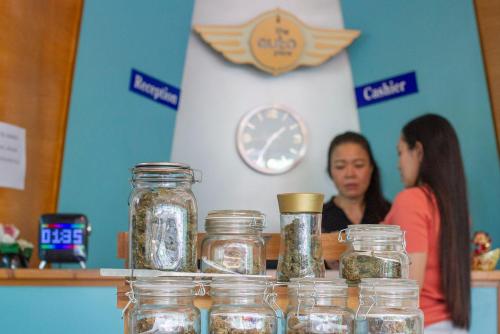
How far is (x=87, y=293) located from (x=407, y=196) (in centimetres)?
109

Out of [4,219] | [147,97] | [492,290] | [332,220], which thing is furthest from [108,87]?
[492,290]

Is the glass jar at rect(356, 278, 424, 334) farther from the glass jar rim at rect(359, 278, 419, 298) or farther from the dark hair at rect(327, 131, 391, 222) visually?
the dark hair at rect(327, 131, 391, 222)

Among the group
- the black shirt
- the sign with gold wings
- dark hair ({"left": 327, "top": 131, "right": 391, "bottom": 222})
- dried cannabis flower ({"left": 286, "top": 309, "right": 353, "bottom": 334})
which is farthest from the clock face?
dried cannabis flower ({"left": 286, "top": 309, "right": 353, "bottom": 334})

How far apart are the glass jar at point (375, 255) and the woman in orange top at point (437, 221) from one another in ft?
2.76

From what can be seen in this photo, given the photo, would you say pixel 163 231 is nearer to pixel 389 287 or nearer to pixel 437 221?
pixel 389 287

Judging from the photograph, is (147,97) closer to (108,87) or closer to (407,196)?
→ (108,87)

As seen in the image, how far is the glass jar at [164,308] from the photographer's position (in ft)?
3.97

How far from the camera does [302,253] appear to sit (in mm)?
1439

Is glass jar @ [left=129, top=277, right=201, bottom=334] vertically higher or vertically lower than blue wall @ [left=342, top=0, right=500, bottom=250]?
lower

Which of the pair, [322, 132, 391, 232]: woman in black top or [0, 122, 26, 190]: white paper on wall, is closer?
[0, 122, 26, 190]: white paper on wall

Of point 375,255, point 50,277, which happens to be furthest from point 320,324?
point 50,277

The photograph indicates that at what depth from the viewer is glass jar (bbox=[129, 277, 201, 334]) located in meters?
1.21

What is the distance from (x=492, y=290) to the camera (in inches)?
133

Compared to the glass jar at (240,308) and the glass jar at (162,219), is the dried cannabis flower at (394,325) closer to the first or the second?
the glass jar at (240,308)
